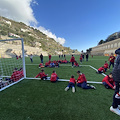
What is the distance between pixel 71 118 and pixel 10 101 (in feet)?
8.08

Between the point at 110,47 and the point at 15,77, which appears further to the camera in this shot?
the point at 110,47

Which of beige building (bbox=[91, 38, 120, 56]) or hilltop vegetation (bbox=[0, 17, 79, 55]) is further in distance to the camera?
hilltop vegetation (bbox=[0, 17, 79, 55])

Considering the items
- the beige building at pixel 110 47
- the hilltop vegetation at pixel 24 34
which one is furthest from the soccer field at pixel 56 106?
the beige building at pixel 110 47

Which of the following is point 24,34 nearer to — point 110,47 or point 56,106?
point 110,47

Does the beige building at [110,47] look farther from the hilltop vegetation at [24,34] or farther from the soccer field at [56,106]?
the soccer field at [56,106]

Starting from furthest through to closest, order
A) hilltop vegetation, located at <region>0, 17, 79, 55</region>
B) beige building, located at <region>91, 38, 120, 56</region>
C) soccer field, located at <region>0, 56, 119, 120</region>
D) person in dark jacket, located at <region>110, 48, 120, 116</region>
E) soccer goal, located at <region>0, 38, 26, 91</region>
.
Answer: hilltop vegetation, located at <region>0, 17, 79, 55</region> → beige building, located at <region>91, 38, 120, 56</region> → soccer goal, located at <region>0, 38, 26, 91</region> → soccer field, located at <region>0, 56, 119, 120</region> → person in dark jacket, located at <region>110, 48, 120, 116</region>

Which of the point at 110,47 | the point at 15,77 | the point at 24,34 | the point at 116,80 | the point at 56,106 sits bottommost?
the point at 56,106

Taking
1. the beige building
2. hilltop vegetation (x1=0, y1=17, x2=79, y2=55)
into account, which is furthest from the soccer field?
the beige building

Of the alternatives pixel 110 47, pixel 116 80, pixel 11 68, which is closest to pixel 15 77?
pixel 116 80

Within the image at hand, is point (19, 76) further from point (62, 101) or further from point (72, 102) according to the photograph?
point (72, 102)

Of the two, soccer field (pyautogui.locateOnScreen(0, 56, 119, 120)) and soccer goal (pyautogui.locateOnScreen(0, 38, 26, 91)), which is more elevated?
soccer goal (pyautogui.locateOnScreen(0, 38, 26, 91))

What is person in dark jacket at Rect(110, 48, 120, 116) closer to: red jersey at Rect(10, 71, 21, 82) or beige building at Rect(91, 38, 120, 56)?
red jersey at Rect(10, 71, 21, 82)

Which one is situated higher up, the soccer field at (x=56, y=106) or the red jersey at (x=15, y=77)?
the red jersey at (x=15, y=77)

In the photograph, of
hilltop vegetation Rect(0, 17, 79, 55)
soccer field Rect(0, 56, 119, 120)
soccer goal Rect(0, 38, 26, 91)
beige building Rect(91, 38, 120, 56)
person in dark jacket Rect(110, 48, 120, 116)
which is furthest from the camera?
hilltop vegetation Rect(0, 17, 79, 55)
